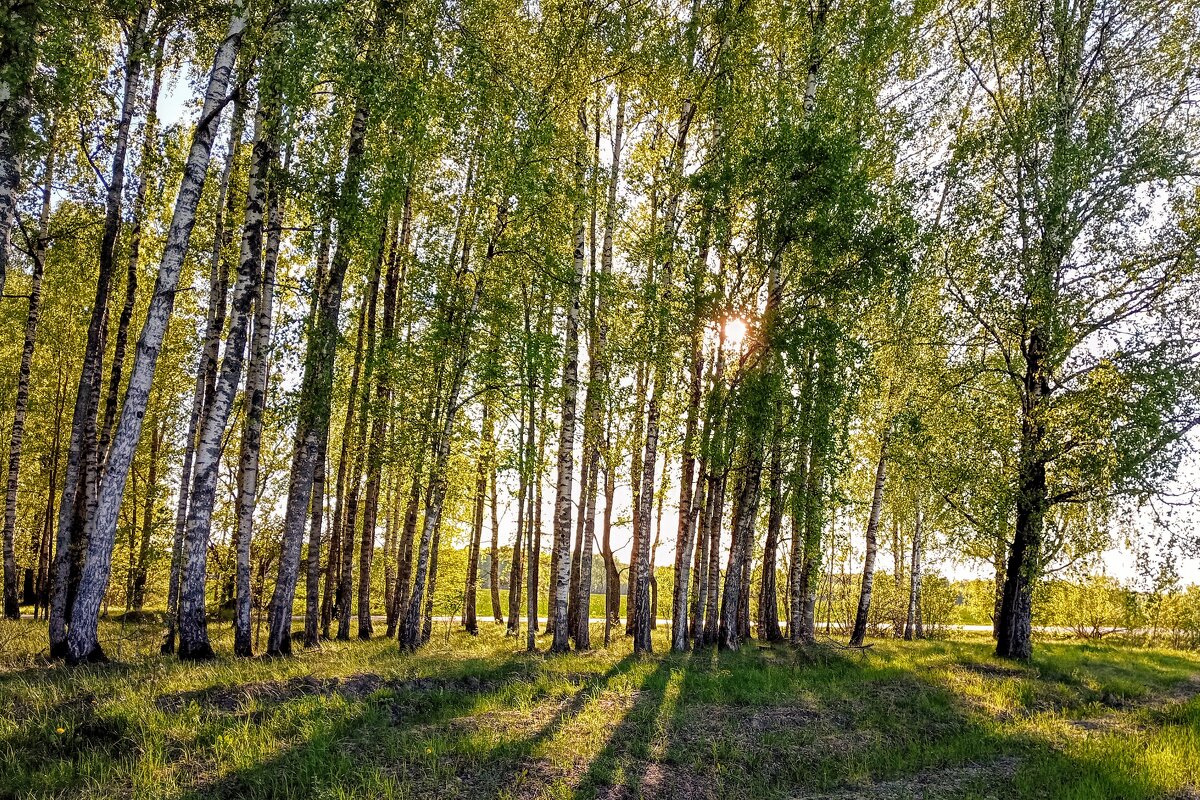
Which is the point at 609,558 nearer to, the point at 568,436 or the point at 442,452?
the point at 568,436

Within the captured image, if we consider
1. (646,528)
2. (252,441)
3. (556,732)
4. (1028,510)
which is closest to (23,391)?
(252,441)

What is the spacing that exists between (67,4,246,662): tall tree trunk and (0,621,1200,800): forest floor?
2.74ft

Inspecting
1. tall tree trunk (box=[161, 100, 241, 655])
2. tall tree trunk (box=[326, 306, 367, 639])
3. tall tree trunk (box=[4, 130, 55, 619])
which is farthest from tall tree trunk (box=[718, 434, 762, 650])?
tall tree trunk (box=[4, 130, 55, 619])

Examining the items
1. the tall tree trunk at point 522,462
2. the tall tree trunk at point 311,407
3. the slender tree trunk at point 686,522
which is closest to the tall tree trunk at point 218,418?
the tall tree trunk at point 311,407

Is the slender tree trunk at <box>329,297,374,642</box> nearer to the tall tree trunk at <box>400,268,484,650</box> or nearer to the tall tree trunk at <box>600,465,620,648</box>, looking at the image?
the tall tree trunk at <box>400,268,484,650</box>

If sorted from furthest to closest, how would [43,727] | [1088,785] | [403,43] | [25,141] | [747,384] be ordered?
[747,384] → [403,43] → [25,141] → [1088,785] → [43,727]

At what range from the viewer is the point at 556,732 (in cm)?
812

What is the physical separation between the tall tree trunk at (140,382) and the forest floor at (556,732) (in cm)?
84

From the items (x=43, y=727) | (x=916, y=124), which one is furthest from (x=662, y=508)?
(x=43, y=727)

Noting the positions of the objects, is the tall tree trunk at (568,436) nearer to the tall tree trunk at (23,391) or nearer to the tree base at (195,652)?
the tree base at (195,652)

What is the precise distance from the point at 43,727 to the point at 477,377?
10.4 m

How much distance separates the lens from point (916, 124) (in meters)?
20.4

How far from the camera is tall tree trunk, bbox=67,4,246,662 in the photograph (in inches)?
366

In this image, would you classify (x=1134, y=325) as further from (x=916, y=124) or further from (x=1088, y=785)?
(x=1088, y=785)
